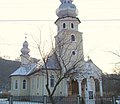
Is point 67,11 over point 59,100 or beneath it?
over

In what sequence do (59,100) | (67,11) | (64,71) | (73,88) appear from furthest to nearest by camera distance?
(67,11) → (73,88) → (64,71) → (59,100)

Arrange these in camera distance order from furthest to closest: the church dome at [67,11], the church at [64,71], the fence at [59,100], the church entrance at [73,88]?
1. the church dome at [67,11]
2. the church entrance at [73,88]
3. the church at [64,71]
4. the fence at [59,100]

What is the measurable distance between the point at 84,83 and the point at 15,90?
466 inches

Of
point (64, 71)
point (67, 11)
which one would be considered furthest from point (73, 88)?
point (67, 11)

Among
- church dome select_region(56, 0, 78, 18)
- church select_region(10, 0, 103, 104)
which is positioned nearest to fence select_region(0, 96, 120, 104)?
Answer: church select_region(10, 0, 103, 104)

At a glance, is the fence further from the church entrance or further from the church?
the church entrance

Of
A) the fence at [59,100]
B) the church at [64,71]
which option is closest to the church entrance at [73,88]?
the church at [64,71]

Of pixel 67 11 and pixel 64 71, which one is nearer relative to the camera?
pixel 64 71

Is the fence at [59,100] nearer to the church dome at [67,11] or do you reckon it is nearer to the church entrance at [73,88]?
the church entrance at [73,88]

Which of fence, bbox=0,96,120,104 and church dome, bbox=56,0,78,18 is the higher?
church dome, bbox=56,0,78,18

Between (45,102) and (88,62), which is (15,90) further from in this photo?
(45,102)

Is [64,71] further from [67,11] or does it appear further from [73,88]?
[67,11]

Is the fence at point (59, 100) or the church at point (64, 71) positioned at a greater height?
the church at point (64, 71)

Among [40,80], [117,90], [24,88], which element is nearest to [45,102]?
[40,80]
